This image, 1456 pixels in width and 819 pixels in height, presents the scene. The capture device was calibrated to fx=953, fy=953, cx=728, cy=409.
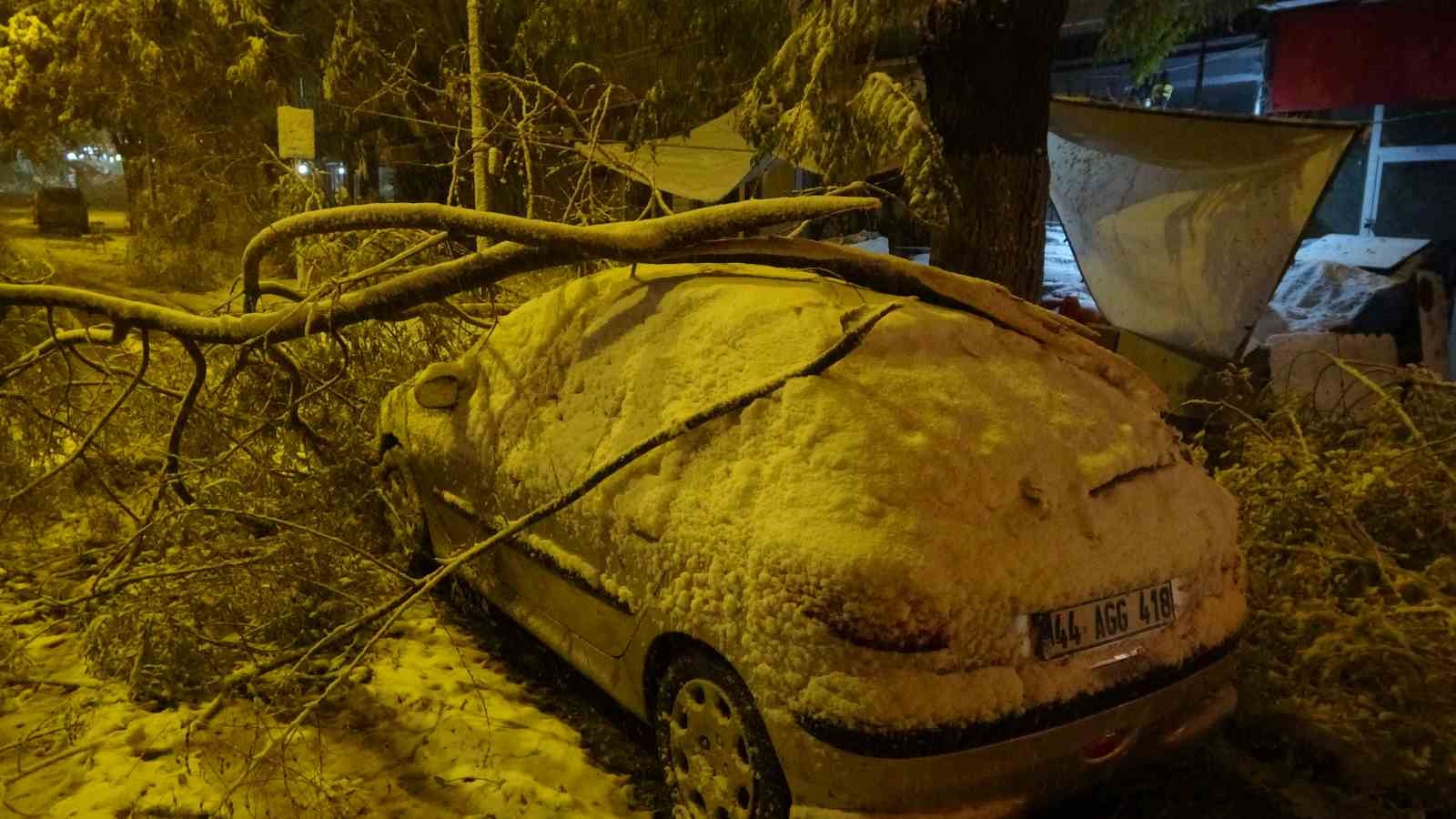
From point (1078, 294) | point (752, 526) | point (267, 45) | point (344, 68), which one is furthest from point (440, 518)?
point (267, 45)

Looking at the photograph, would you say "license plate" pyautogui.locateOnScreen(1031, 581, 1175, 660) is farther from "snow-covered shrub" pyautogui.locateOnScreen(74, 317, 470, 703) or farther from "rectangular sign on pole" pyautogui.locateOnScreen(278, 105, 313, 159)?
"rectangular sign on pole" pyautogui.locateOnScreen(278, 105, 313, 159)

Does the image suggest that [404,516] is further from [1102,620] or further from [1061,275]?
[1061,275]

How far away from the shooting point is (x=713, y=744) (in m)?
2.69

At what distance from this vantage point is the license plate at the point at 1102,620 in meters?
2.45

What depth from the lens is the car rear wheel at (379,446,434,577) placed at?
4496 millimetres

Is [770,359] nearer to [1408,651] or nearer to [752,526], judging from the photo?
[752,526]

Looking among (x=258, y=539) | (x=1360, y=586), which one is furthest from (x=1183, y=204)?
(x=258, y=539)

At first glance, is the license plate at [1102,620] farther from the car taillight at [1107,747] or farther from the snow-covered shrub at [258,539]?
the snow-covered shrub at [258,539]

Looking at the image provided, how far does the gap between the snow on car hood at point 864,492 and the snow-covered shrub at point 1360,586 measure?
101 centimetres

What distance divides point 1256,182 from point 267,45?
38.9 feet

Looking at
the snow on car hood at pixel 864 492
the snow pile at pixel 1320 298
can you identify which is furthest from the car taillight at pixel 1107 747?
the snow pile at pixel 1320 298

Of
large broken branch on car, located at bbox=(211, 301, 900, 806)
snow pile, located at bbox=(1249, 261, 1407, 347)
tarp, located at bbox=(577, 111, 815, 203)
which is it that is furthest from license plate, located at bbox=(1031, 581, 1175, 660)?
tarp, located at bbox=(577, 111, 815, 203)

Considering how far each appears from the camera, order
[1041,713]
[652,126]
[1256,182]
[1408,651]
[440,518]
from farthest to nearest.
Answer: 1. [652,126]
2. [1256,182]
3. [440,518]
4. [1408,651]
5. [1041,713]

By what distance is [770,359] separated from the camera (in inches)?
114
